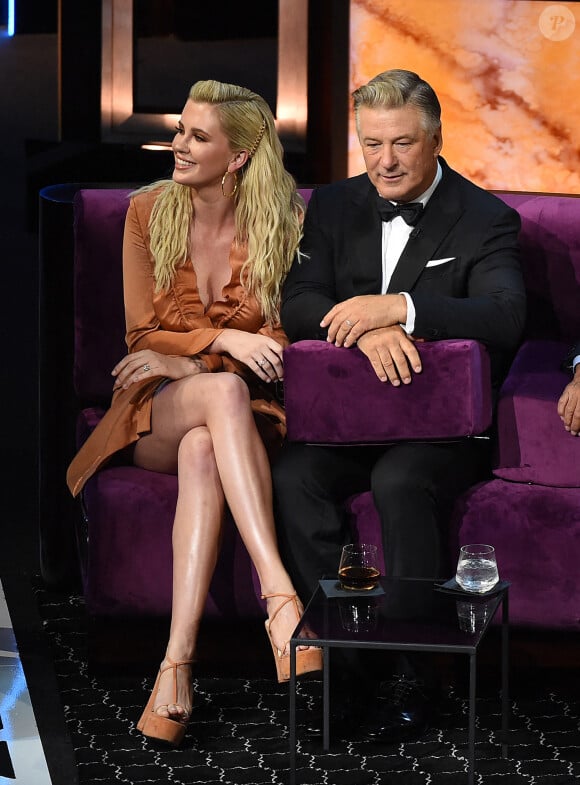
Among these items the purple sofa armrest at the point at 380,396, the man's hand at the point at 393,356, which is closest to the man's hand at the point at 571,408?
the purple sofa armrest at the point at 380,396

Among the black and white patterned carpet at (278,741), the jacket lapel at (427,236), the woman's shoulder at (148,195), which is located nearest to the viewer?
the black and white patterned carpet at (278,741)

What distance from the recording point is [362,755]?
3229 millimetres

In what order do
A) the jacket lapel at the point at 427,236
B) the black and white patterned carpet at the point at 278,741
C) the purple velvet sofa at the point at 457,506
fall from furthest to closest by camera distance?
the jacket lapel at the point at 427,236, the purple velvet sofa at the point at 457,506, the black and white patterned carpet at the point at 278,741

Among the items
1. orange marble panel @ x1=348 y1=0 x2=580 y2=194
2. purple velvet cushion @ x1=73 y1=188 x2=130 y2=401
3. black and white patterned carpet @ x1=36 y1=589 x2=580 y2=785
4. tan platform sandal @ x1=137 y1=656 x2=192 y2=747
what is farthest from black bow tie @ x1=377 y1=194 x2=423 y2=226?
orange marble panel @ x1=348 y1=0 x2=580 y2=194

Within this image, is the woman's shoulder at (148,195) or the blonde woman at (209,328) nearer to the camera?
the blonde woman at (209,328)

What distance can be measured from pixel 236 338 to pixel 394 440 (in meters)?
0.50

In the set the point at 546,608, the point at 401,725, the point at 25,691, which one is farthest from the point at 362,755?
the point at 25,691

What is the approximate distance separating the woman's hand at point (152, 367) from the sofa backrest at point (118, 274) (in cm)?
34

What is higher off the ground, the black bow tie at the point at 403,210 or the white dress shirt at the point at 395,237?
the black bow tie at the point at 403,210

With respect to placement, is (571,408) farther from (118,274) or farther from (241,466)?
(118,274)

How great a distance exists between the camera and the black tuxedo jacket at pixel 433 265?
11.7ft

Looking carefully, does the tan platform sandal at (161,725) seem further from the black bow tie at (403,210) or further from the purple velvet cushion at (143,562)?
the black bow tie at (403,210)

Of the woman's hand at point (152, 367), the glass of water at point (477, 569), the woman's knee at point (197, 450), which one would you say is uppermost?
the woman's hand at point (152, 367)

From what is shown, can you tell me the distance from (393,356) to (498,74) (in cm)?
268
